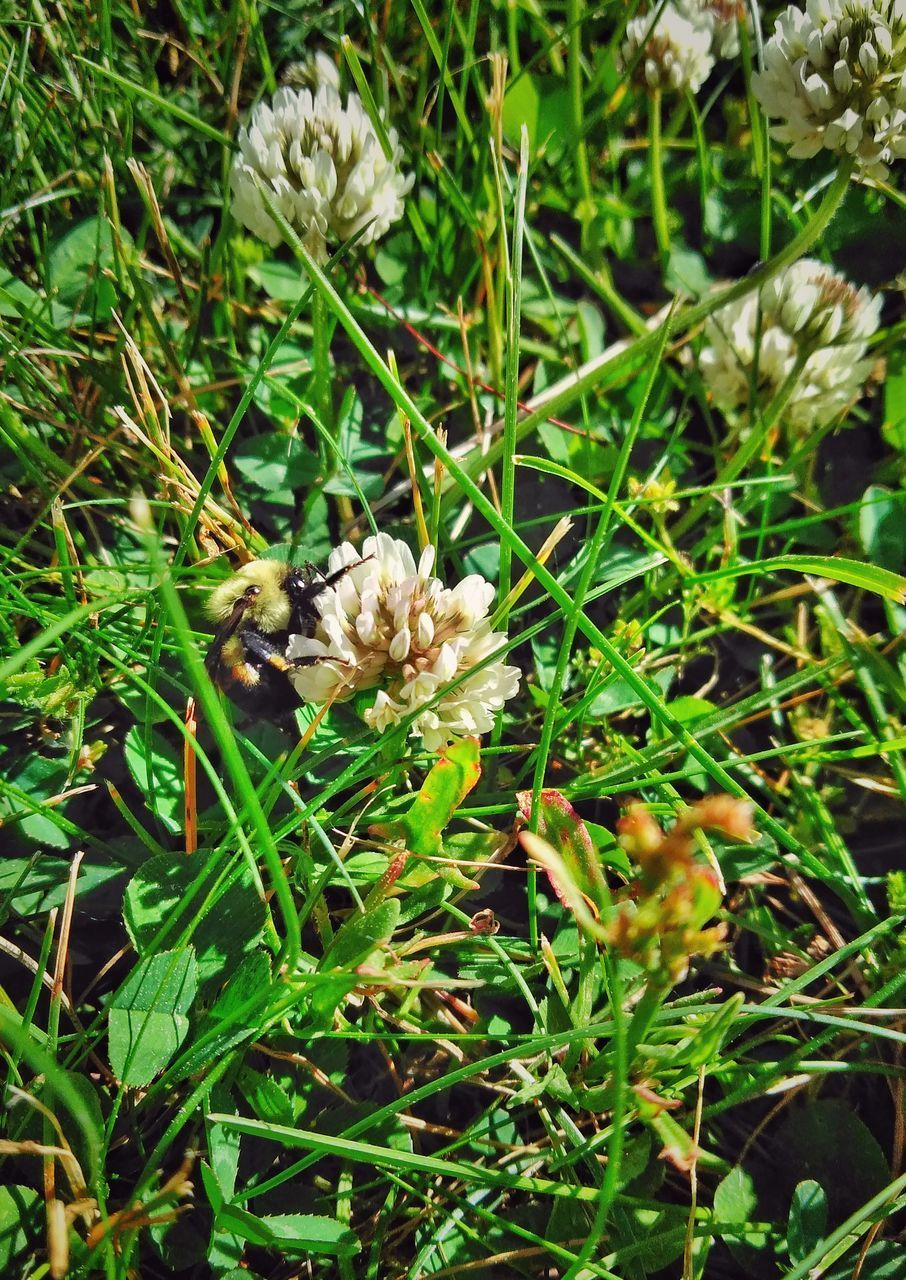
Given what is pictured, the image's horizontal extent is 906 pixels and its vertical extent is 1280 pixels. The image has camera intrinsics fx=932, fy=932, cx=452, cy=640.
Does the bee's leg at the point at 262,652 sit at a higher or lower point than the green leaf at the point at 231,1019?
higher

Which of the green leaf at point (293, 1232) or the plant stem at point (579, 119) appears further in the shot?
the plant stem at point (579, 119)

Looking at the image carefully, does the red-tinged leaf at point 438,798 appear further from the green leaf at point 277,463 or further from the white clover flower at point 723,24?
the white clover flower at point 723,24

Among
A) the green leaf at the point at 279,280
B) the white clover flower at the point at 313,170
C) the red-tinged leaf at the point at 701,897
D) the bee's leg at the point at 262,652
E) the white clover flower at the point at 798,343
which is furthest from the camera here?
the green leaf at the point at 279,280

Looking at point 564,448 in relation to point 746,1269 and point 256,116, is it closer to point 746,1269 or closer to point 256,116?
point 256,116

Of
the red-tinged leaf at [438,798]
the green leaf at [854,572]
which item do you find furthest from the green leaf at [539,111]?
the red-tinged leaf at [438,798]

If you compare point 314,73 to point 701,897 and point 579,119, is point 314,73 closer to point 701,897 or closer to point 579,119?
point 579,119

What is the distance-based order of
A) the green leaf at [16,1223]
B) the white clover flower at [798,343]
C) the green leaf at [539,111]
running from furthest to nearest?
the green leaf at [539,111] → the white clover flower at [798,343] → the green leaf at [16,1223]

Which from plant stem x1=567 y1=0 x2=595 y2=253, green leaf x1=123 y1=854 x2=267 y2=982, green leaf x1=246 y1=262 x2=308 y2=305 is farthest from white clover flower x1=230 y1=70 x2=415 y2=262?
green leaf x1=123 y1=854 x2=267 y2=982
